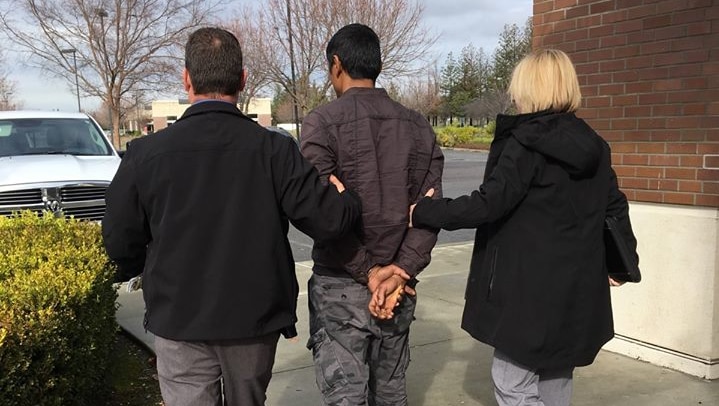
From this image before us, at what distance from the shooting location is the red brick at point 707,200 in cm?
390

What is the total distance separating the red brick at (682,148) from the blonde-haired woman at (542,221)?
5.37ft

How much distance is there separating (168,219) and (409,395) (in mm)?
2329

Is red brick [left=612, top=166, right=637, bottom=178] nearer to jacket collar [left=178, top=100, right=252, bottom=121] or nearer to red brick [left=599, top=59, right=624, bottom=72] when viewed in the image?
red brick [left=599, top=59, right=624, bottom=72]

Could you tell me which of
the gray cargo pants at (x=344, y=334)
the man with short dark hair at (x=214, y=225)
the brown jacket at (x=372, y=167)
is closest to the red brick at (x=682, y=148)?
the brown jacket at (x=372, y=167)

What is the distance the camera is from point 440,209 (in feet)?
8.57

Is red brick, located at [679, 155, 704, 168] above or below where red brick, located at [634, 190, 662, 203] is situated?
above

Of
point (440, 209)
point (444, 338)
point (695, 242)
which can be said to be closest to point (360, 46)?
point (440, 209)

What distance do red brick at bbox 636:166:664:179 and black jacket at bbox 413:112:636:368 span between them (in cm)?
177

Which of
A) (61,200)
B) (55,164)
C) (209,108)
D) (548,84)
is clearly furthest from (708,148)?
(55,164)

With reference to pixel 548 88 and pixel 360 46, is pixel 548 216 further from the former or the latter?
pixel 360 46

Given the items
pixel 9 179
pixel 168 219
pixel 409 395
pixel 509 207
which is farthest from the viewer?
pixel 9 179

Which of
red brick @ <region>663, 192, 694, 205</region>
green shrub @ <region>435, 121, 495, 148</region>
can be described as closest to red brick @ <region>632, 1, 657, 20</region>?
red brick @ <region>663, 192, 694, 205</region>

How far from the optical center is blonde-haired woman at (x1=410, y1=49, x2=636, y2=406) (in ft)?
8.40

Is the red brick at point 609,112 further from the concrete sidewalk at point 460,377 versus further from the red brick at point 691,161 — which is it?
the concrete sidewalk at point 460,377
